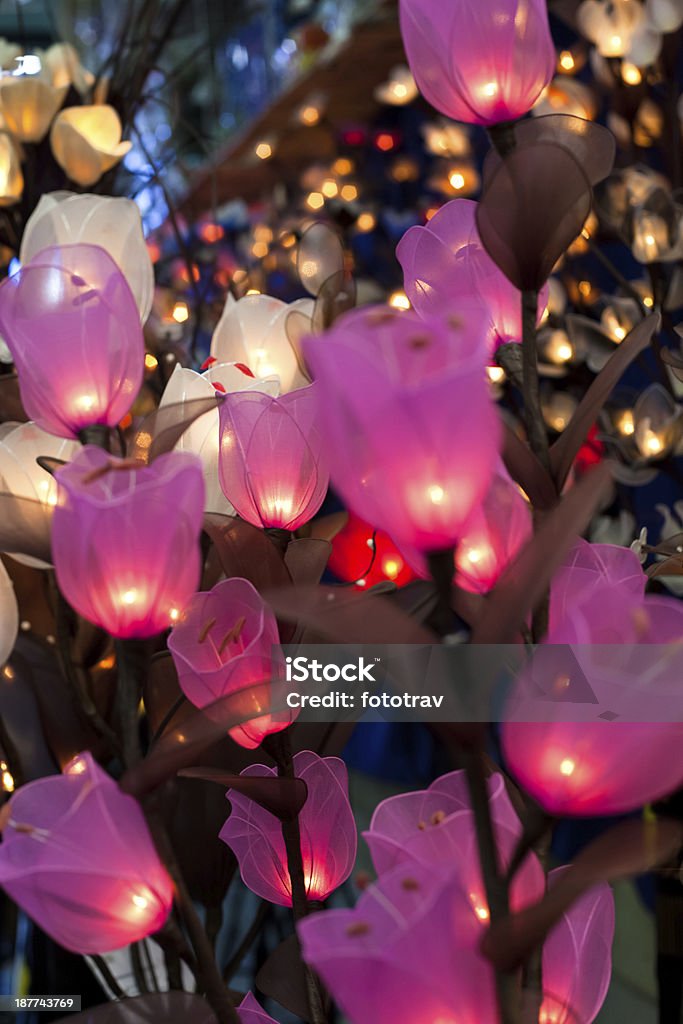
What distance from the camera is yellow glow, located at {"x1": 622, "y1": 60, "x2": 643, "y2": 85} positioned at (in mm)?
750

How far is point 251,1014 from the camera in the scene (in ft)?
0.93

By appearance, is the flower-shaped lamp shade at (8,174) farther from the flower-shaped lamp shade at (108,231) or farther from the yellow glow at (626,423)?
the yellow glow at (626,423)

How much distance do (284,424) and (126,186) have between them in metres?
0.49

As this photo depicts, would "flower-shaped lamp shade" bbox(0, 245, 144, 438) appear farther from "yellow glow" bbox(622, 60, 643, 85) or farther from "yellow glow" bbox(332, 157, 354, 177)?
"yellow glow" bbox(332, 157, 354, 177)

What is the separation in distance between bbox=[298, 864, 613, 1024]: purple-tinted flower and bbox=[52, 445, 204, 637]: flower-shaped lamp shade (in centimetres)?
8

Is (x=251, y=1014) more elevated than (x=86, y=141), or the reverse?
(x=86, y=141)

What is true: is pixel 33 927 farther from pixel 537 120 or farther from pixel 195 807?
pixel 537 120

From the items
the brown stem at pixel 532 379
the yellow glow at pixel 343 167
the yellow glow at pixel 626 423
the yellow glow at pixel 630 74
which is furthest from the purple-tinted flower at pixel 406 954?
the yellow glow at pixel 343 167

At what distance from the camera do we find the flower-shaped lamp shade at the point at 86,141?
1.53ft

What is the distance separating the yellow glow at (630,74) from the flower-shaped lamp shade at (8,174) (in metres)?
0.47

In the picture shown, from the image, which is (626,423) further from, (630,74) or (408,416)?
(408,416)

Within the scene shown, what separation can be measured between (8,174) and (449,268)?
26 centimetres

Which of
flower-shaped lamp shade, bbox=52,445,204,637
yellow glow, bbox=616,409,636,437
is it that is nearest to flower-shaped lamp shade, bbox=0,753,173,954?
flower-shaped lamp shade, bbox=52,445,204,637

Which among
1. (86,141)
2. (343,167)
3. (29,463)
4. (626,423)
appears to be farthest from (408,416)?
(343,167)
